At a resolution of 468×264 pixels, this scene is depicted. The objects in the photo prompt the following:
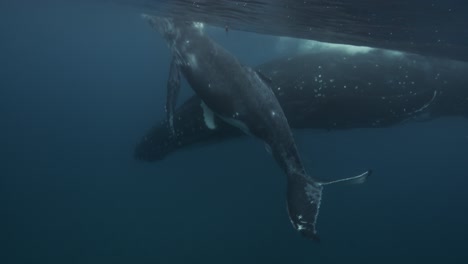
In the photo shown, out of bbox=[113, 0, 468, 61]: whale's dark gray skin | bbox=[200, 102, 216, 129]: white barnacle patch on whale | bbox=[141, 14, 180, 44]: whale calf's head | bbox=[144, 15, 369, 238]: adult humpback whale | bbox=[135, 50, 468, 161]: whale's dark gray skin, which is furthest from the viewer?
bbox=[135, 50, 468, 161]: whale's dark gray skin

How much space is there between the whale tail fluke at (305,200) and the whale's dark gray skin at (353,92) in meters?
3.01

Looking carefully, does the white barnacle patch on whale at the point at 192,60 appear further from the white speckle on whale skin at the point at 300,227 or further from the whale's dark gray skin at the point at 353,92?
the white speckle on whale skin at the point at 300,227

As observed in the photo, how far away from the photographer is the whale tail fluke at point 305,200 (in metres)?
7.45

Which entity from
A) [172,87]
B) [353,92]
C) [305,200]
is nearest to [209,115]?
[172,87]

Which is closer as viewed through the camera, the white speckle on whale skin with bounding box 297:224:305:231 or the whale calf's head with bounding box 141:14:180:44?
the white speckle on whale skin with bounding box 297:224:305:231

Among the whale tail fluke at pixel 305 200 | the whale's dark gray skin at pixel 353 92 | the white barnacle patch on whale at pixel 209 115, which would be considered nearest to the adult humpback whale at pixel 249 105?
the whale tail fluke at pixel 305 200

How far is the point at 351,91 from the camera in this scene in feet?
36.9

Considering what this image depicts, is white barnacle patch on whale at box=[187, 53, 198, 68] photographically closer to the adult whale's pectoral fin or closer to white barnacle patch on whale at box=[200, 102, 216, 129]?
the adult whale's pectoral fin

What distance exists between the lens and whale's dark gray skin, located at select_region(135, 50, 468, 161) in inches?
441

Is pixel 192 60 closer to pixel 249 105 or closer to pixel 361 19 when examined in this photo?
pixel 249 105

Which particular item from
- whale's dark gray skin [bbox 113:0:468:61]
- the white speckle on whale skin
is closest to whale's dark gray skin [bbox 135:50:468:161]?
whale's dark gray skin [bbox 113:0:468:61]

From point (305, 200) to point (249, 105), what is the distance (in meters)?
2.32

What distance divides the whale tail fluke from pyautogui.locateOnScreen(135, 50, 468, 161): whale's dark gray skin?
3011mm

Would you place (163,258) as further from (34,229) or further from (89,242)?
(34,229)
